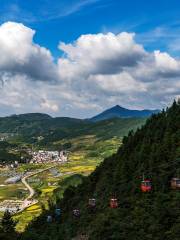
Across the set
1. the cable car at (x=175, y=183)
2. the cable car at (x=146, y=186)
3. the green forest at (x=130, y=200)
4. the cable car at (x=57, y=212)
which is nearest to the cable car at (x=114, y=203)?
the green forest at (x=130, y=200)

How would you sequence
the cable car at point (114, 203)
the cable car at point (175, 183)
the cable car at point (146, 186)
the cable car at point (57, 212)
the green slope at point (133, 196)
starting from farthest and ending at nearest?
the cable car at point (57, 212) < the cable car at point (114, 203) < the cable car at point (146, 186) < the cable car at point (175, 183) < the green slope at point (133, 196)

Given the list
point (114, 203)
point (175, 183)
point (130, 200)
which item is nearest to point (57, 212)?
point (114, 203)

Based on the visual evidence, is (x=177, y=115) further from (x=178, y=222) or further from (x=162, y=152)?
(x=178, y=222)

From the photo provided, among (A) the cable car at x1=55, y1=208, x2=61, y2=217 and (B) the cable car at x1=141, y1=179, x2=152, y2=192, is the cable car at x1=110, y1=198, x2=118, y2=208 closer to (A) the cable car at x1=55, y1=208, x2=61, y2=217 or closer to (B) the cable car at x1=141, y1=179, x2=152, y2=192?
(B) the cable car at x1=141, y1=179, x2=152, y2=192

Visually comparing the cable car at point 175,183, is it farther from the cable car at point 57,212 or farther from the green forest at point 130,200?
the cable car at point 57,212

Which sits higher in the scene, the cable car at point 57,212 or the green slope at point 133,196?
the green slope at point 133,196

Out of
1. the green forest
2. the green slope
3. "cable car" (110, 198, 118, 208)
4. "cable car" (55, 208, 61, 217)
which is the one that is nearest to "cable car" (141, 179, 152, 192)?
the green forest

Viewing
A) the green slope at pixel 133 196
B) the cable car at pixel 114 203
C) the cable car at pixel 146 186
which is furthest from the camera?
the cable car at pixel 114 203

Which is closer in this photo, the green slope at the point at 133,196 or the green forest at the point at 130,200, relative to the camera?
the green slope at the point at 133,196

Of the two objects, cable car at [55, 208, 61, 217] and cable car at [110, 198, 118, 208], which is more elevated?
cable car at [110, 198, 118, 208]
